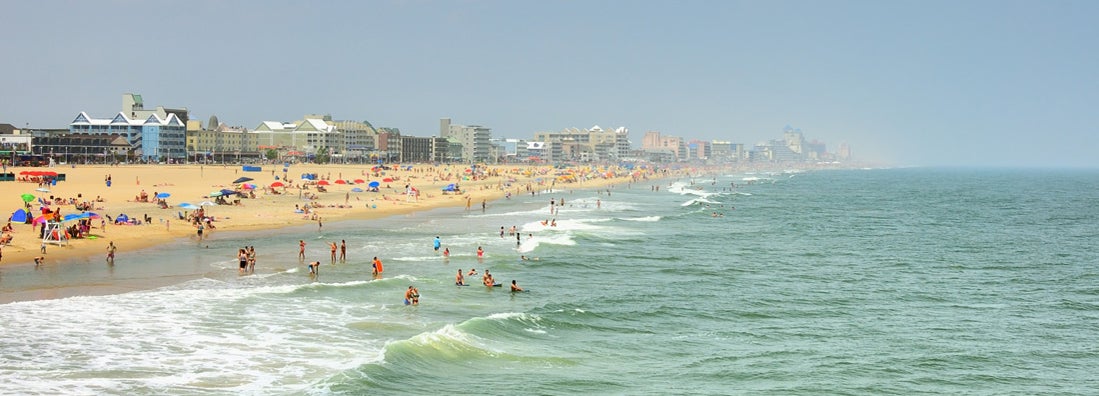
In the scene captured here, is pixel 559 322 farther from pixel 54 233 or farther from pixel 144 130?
pixel 144 130

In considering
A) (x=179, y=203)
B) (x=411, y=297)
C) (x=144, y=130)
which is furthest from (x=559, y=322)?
(x=144, y=130)

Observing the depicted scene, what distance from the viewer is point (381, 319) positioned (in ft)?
92.9

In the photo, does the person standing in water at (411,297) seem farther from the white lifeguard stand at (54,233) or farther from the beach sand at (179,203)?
the white lifeguard stand at (54,233)

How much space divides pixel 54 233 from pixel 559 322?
25309 mm

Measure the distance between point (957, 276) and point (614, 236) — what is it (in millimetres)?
21062

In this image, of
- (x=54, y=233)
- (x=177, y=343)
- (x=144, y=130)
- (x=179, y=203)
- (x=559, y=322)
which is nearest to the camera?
(x=177, y=343)

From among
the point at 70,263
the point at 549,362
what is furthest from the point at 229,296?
the point at 549,362

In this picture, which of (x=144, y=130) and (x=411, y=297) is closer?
(x=411, y=297)

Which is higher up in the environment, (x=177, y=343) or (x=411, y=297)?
(x=411, y=297)

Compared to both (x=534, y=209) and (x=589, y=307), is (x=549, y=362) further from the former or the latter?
(x=534, y=209)

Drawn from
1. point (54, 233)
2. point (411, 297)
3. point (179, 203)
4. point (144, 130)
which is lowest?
point (411, 297)

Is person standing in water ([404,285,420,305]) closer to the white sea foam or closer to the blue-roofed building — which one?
the white sea foam

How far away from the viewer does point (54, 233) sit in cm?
4097

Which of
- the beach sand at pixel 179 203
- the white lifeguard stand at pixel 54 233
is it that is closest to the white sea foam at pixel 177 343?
the beach sand at pixel 179 203
